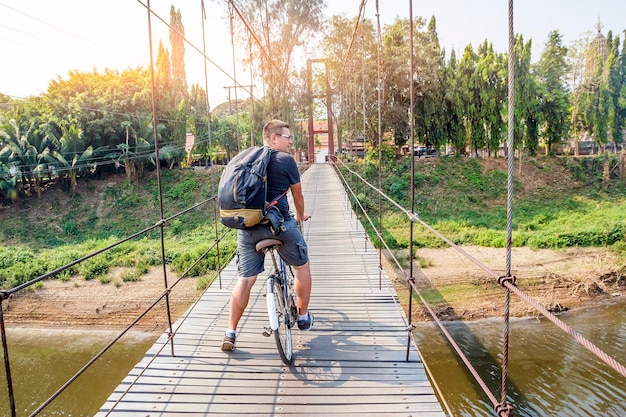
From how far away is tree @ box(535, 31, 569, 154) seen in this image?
15.8 meters

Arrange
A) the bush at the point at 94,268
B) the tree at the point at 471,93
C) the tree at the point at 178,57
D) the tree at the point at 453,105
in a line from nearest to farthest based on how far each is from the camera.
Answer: the bush at the point at 94,268
the tree at the point at 471,93
the tree at the point at 453,105
the tree at the point at 178,57

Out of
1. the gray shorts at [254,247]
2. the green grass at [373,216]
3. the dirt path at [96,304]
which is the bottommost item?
the dirt path at [96,304]

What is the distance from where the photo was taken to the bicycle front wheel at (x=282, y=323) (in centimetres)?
210

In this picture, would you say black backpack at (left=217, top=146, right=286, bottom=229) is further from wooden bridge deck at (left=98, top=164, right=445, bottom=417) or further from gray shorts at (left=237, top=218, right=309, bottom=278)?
wooden bridge deck at (left=98, top=164, right=445, bottom=417)

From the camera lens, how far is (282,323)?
7.29 ft

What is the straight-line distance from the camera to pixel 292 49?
17109mm

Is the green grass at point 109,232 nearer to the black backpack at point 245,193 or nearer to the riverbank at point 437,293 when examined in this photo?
the riverbank at point 437,293

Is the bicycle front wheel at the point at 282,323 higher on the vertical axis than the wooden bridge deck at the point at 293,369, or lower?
higher

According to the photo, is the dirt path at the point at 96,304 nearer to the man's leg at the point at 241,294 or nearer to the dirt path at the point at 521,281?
the dirt path at the point at 521,281

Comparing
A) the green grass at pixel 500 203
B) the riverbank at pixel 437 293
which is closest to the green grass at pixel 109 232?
the riverbank at pixel 437 293

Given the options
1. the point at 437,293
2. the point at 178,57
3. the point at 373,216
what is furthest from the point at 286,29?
the point at 437,293

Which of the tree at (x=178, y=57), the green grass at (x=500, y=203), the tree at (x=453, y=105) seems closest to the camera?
the green grass at (x=500, y=203)

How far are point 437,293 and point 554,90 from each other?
10.7 m

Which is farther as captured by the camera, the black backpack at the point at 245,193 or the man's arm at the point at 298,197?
the man's arm at the point at 298,197
